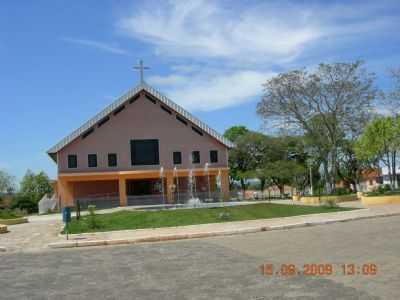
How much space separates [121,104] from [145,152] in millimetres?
4823

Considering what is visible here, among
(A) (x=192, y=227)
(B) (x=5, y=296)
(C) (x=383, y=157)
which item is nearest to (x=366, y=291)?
(B) (x=5, y=296)

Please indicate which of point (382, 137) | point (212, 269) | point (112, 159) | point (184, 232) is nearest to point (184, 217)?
point (184, 232)

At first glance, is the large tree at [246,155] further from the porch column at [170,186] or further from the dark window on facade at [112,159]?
the dark window on facade at [112,159]

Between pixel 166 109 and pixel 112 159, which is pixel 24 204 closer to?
pixel 112 159

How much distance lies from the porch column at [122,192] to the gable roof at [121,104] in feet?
18.1

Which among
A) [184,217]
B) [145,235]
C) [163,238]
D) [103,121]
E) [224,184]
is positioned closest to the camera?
[163,238]

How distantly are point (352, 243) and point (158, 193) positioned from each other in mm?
38733

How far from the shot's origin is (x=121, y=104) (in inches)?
1976

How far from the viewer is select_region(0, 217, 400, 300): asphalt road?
28.6ft

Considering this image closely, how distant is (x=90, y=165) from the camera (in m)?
49.8

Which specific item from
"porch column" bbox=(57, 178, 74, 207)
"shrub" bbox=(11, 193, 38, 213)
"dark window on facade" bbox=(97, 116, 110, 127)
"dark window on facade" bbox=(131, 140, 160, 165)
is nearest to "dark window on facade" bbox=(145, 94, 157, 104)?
"dark window on facade" bbox=(131, 140, 160, 165)

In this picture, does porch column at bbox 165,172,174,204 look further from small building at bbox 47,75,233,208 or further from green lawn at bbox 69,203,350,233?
green lawn at bbox 69,203,350,233

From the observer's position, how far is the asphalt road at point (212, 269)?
8703 mm

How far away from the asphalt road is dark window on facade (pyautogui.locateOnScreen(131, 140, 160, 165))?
33.2 metres
